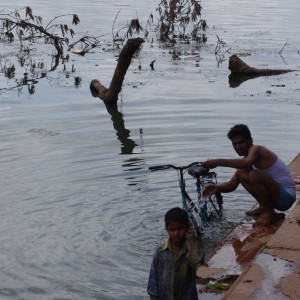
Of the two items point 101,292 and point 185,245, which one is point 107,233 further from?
point 185,245

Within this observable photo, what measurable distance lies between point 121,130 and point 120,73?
6.41 feet

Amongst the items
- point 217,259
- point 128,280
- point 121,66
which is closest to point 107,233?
point 128,280

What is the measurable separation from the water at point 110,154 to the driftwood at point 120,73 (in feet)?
0.76

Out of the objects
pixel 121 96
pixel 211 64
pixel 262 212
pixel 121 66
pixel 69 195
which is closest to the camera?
pixel 262 212

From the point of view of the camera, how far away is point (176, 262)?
206 inches

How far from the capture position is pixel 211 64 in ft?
67.1

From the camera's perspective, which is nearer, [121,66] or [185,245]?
[185,245]

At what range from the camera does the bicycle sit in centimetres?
746

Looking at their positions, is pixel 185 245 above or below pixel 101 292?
above

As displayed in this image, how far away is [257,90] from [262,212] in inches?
341

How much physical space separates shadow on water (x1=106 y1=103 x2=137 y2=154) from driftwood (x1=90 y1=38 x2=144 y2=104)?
0.22 m

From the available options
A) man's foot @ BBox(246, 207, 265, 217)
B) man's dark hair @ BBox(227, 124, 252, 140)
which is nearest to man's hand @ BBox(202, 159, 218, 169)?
man's dark hair @ BBox(227, 124, 252, 140)

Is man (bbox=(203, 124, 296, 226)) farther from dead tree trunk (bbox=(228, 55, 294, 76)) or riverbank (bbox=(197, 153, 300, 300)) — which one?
dead tree trunk (bbox=(228, 55, 294, 76))

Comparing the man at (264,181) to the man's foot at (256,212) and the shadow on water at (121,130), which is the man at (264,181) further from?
the shadow on water at (121,130)
